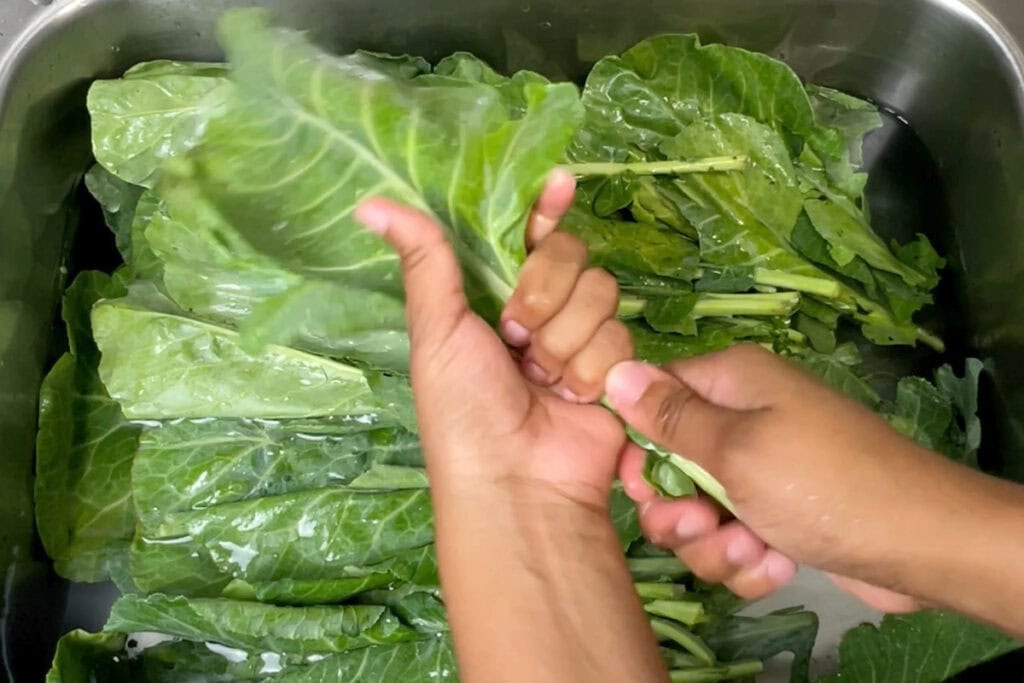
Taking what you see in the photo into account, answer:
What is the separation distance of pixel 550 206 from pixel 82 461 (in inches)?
22.6

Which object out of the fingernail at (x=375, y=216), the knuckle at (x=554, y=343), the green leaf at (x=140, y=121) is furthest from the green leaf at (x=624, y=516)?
the green leaf at (x=140, y=121)

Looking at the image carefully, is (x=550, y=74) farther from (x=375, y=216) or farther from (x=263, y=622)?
(x=263, y=622)

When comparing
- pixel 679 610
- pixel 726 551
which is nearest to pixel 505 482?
A: pixel 726 551

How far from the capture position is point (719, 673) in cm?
90

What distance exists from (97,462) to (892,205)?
3.09ft

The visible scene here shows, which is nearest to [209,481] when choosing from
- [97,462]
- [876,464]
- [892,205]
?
[97,462]

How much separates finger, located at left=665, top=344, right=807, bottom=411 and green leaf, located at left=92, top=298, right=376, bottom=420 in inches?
12.3

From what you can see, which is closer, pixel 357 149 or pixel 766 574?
pixel 357 149

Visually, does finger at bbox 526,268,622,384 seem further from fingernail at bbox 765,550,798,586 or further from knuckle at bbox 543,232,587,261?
fingernail at bbox 765,550,798,586

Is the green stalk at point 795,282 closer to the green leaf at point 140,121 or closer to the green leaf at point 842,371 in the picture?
the green leaf at point 842,371

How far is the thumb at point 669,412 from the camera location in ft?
2.00

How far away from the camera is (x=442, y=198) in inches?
25.4

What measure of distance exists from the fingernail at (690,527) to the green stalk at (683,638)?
13cm

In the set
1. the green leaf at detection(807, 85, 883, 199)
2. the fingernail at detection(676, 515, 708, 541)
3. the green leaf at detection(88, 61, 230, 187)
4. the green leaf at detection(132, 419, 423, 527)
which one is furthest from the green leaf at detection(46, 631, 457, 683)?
the green leaf at detection(807, 85, 883, 199)
